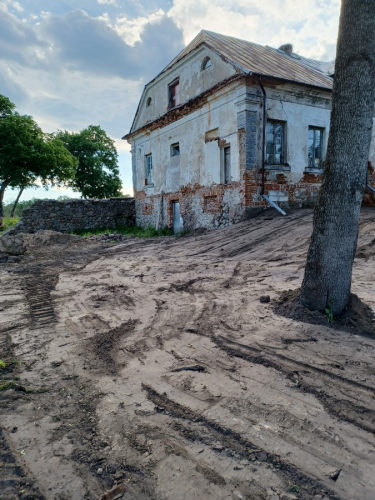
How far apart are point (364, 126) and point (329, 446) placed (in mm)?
3152

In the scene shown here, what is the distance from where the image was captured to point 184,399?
2510 mm

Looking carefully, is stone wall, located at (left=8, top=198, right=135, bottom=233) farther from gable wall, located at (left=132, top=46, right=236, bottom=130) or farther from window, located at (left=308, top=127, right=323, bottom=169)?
window, located at (left=308, top=127, right=323, bottom=169)

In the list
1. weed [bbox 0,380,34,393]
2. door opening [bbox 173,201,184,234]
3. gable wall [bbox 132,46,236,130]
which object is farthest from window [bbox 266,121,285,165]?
weed [bbox 0,380,34,393]

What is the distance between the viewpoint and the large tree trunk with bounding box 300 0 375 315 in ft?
11.2

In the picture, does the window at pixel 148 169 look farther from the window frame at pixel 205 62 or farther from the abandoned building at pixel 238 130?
the window frame at pixel 205 62

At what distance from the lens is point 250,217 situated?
11.6m

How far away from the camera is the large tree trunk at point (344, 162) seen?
3.40 metres

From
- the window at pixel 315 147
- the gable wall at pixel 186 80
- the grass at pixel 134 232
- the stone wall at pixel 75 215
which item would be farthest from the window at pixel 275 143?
the stone wall at pixel 75 215

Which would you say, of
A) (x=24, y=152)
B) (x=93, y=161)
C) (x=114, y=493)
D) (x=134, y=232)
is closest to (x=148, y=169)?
(x=134, y=232)

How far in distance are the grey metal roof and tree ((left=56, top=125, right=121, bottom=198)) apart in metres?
23.8

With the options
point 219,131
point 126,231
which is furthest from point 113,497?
point 126,231

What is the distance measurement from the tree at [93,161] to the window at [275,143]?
29166mm

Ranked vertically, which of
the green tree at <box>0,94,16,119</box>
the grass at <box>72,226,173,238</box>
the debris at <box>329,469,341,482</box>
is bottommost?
the grass at <box>72,226,173,238</box>

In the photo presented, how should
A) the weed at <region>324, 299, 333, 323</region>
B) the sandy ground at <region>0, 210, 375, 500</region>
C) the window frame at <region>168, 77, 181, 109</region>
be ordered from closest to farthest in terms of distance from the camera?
the sandy ground at <region>0, 210, 375, 500</region>, the weed at <region>324, 299, 333, 323</region>, the window frame at <region>168, 77, 181, 109</region>
